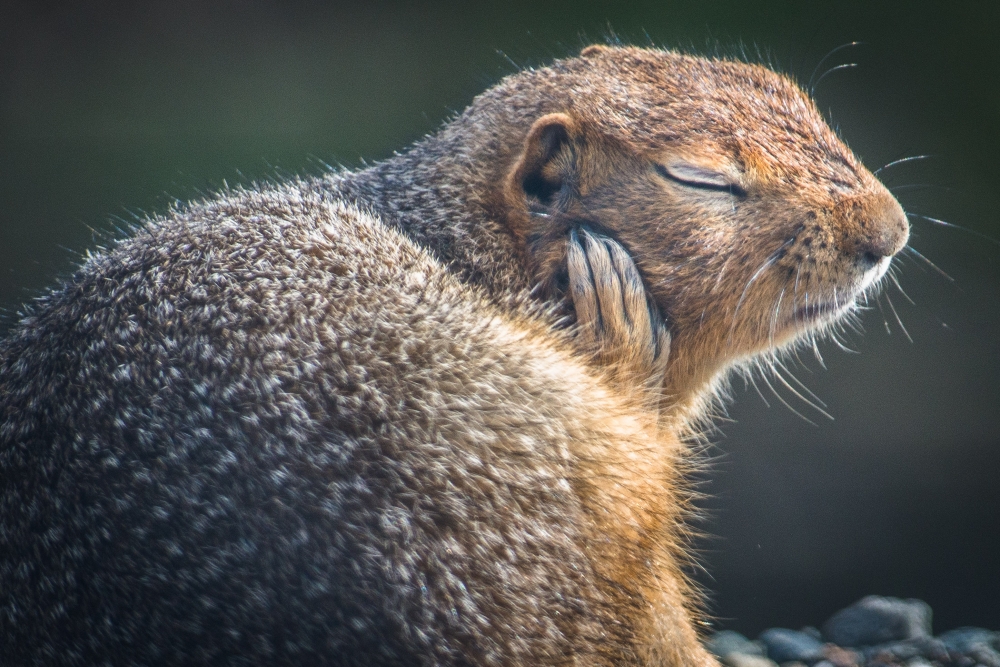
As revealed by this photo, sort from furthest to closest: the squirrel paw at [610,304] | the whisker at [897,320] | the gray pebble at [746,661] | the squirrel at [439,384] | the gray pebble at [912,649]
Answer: the whisker at [897,320] → the gray pebble at [746,661] → the gray pebble at [912,649] → the squirrel paw at [610,304] → the squirrel at [439,384]

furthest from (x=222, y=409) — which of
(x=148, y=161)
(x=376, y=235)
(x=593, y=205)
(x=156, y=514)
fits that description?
(x=148, y=161)

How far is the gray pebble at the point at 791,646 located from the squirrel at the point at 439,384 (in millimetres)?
655

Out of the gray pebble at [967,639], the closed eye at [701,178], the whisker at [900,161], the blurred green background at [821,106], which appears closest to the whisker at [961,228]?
the blurred green background at [821,106]

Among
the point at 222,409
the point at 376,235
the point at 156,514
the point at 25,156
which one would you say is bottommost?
the point at 156,514

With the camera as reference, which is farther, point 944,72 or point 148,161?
point 148,161

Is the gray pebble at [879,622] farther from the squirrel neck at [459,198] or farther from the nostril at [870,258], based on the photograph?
the squirrel neck at [459,198]

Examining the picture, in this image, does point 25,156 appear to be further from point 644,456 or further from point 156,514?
point 644,456

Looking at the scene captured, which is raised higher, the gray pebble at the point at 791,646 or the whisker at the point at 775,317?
the whisker at the point at 775,317

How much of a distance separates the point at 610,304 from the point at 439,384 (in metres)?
0.57

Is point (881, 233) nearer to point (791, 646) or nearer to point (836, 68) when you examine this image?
point (836, 68)

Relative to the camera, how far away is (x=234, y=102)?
2.35 m

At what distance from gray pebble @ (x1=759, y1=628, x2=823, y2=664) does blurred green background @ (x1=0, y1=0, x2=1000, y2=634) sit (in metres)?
0.08

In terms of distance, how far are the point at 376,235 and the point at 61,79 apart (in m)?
1.18

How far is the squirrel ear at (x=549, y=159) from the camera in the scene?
68.7 inches
